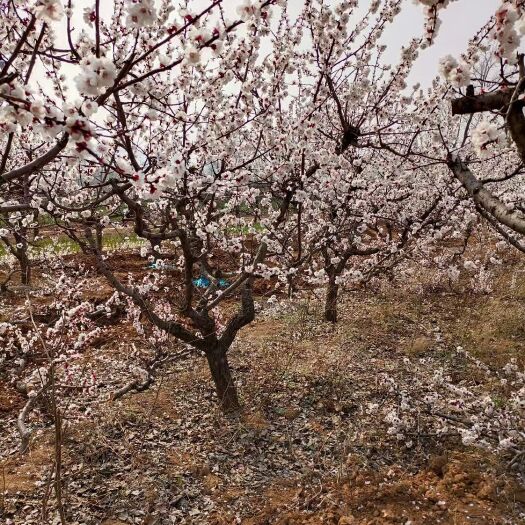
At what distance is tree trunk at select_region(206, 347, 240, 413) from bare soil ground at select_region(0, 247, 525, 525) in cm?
21

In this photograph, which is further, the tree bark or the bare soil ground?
the bare soil ground

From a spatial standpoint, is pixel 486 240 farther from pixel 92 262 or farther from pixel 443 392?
pixel 92 262

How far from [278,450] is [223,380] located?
1.18m

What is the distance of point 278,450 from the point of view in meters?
5.29

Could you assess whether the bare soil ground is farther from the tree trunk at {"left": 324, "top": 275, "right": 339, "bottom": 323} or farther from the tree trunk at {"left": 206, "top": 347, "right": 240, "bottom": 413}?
the tree trunk at {"left": 324, "top": 275, "right": 339, "bottom": 323}

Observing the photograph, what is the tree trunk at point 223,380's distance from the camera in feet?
19.2

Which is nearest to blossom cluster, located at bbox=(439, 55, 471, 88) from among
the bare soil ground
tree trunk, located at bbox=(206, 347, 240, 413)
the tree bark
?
the tree bark

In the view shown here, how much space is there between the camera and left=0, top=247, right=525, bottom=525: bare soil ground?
13.8ft

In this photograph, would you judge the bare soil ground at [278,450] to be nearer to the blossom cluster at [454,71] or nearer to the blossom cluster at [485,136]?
the blossom cluster at [485,136]

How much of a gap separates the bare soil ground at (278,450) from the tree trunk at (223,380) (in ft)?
0.68

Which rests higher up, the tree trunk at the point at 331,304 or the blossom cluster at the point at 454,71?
the tree trunk at the point at 331,304

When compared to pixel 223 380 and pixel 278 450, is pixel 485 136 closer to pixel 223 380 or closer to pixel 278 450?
pixel 278 450

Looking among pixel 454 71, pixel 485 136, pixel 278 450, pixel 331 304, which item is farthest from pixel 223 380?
pixel 454 71

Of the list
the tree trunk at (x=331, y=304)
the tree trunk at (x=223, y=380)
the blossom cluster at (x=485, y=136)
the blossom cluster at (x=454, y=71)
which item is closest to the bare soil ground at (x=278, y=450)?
the tree trunk at (x=223, y=380)
